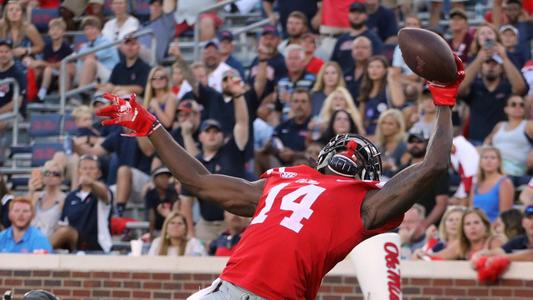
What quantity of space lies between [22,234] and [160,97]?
2.35 meters

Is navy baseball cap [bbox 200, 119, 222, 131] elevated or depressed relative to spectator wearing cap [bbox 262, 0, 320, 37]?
depressed

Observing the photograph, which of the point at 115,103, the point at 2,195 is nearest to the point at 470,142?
the point at 2,195

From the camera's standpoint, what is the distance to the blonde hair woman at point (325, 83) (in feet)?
43.7

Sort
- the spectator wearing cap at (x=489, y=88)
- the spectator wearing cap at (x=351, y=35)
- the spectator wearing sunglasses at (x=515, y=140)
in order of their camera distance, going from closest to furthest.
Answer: the spectator wearing sunglasses at (x=515, y=140), the spectator wearing cap at (x=489, y=88), the spectator wearing cap at (x=351, y=35)

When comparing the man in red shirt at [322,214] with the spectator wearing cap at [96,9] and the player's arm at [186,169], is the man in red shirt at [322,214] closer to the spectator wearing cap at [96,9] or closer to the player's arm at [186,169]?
the player's arm at [186,169]

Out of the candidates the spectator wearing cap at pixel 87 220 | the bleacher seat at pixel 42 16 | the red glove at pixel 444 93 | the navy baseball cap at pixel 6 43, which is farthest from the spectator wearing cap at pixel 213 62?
the red glove at pixel 444 93

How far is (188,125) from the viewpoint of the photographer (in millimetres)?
13406

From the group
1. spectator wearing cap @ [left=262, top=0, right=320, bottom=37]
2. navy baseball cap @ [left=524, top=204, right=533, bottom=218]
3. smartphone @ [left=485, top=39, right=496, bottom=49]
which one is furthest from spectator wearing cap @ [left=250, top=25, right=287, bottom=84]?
navy baseball cap @ [left=524, top=204, right=533, bottom=218]

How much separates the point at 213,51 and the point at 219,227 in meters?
2.79

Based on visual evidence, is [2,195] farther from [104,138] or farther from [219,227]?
[219,227]

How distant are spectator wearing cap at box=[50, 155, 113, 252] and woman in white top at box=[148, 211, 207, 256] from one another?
0.99 metres

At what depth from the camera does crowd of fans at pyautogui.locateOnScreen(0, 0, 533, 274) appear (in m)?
11.6

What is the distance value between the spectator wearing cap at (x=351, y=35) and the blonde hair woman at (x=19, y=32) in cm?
417

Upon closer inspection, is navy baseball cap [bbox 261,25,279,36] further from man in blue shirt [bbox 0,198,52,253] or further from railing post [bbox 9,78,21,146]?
man in blue shirt [bbox 0,198,52,253]
